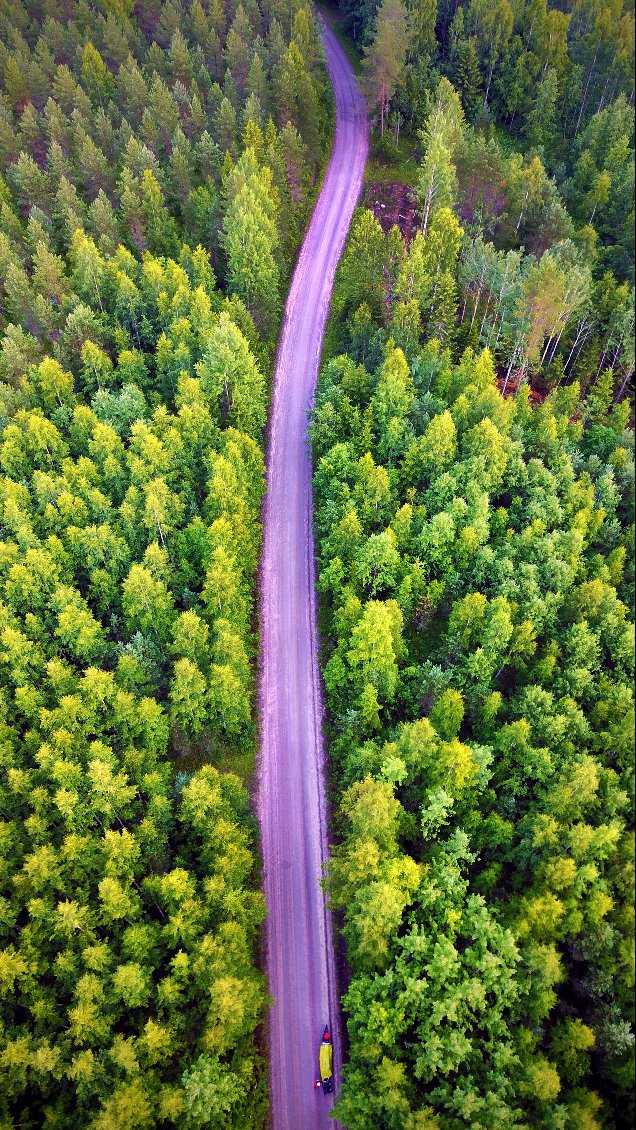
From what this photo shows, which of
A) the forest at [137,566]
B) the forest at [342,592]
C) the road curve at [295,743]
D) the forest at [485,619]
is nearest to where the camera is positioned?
the forest at [485,619]

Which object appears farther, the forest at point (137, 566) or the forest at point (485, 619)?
the forest at point (137, 566)

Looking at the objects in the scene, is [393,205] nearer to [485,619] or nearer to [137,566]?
[485,619]

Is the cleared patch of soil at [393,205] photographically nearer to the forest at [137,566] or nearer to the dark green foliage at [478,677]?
the forest at [137,566]

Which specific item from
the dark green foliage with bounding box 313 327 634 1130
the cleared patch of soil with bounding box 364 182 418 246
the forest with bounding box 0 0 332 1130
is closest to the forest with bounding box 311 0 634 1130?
the dark green foliage with bounding box 313 327 634 1130

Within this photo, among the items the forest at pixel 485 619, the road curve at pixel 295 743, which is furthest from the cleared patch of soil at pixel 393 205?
the road curve at pixel 295 743

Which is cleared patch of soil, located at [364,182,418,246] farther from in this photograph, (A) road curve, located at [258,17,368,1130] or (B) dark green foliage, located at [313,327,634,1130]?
(B) dark green foliage, located at [313,327,634,1130]

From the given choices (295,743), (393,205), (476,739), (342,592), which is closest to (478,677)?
(476,739)
